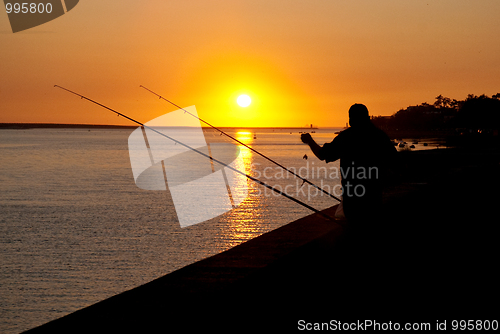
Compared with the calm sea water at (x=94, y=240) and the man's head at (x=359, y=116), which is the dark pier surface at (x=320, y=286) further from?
the calm sea water at (x=94, y=240)

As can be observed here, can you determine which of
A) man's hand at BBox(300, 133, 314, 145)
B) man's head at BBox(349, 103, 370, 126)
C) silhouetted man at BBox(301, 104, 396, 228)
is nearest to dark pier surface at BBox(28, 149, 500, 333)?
silhouetted man at BBox(301, 104, 396, 228)

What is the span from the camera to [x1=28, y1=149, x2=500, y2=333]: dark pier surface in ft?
13.4

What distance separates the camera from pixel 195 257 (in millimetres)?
14422

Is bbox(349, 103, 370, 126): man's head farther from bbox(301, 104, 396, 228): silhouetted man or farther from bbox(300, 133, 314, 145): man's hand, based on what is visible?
bbox(300, 133, 314, 145): man's hand

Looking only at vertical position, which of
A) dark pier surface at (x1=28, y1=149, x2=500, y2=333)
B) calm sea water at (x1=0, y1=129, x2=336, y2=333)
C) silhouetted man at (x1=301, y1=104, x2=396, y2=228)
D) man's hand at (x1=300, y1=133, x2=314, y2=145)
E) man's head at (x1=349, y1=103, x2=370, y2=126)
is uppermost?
man's head at (x1=349, y1=103, x2=370, y2=126)

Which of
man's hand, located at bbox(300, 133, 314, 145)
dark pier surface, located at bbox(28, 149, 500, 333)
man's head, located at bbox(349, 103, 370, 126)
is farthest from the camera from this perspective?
man's hand, located at bbox(300, 133, 314, 145)

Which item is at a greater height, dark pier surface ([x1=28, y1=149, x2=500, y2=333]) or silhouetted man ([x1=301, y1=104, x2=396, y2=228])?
silhouetted man ([x1=301, y1=104, x2=396, y2=228])

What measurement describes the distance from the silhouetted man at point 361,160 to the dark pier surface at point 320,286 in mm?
170

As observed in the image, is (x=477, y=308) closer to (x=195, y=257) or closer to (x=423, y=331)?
(x=423, y=331)

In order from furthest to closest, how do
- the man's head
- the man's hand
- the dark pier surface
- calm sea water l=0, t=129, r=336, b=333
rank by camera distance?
calm sea water l=0, t=129, r=336, b=333, the man's hand, the man's head, the dark pier surface

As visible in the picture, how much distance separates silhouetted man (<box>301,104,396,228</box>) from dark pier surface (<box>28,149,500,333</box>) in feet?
0.56

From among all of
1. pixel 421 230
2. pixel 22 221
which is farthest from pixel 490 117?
pixel 421 230

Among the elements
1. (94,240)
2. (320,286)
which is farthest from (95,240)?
(320,286)

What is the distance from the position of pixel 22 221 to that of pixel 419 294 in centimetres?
1980
